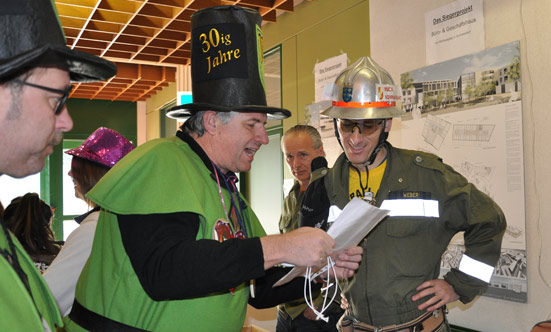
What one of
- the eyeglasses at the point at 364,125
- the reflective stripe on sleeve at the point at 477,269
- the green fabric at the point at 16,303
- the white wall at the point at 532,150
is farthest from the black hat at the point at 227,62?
the white wall at the point at 532,150

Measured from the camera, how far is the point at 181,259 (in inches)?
51.1

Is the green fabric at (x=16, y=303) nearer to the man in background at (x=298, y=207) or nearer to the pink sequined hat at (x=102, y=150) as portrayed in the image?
the pink sequined hat at (x=102, y=150)

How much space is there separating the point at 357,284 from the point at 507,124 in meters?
1.78

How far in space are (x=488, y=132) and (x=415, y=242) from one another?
63.0 inches

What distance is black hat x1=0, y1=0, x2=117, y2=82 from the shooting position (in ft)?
2.79

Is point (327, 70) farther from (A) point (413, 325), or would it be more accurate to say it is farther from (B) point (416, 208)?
(A) point (413, 325)

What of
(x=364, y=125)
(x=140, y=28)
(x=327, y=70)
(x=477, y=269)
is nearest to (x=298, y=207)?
(x=364, y=125)

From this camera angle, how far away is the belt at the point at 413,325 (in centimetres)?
213

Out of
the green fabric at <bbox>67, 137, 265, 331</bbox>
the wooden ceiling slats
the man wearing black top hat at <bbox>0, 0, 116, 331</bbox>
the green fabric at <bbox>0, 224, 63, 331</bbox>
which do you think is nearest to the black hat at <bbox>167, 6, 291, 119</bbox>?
the green fabric at <bbox>67, 137, 265, 331</bbox>

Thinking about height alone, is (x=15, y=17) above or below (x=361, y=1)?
below

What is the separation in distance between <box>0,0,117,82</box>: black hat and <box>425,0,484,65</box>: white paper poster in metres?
3.21

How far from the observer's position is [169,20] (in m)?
6.48

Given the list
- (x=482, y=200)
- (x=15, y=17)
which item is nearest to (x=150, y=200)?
(x=15, y=17)

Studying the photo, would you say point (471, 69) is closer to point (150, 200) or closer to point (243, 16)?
point (243, 16)
